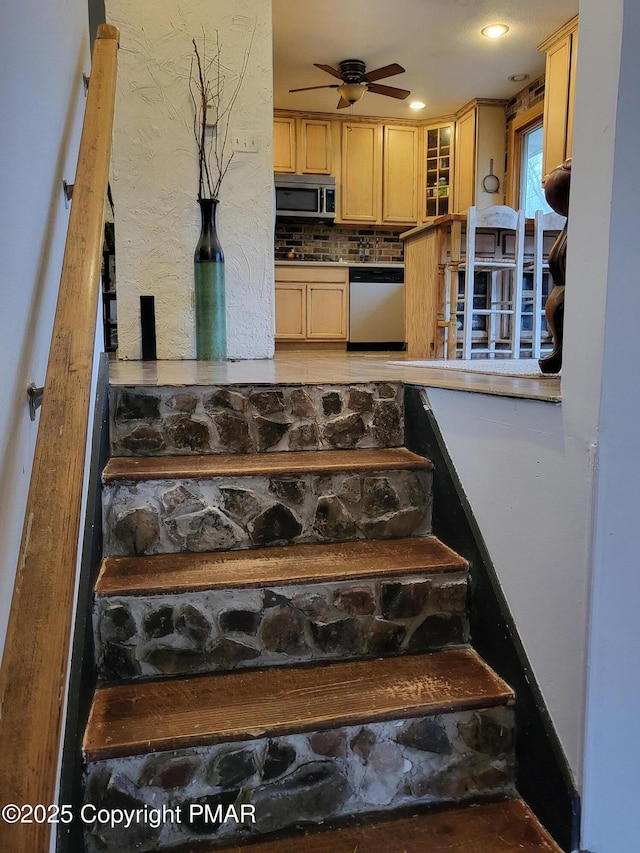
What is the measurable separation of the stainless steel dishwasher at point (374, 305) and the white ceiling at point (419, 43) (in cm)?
177

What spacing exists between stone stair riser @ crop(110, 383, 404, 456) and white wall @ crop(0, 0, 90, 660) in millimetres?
530

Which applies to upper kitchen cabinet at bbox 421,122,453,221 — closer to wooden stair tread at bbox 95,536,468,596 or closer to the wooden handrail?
wooden stair tread at bbox 95,536,468,596

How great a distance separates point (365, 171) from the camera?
6887 millimetres

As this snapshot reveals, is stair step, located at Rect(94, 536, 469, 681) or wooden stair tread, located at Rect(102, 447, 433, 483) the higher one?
wooden stair tread, located at Rect(102, 447, 433, 483)

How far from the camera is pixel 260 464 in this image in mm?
1594

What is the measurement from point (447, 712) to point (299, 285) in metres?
5.74

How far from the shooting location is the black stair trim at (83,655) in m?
1.00

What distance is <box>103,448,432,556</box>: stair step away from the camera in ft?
4.79

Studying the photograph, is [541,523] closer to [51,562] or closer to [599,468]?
[599,468]

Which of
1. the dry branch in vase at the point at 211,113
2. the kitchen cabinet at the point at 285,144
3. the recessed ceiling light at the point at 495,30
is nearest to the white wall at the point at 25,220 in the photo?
the dry branch in vase at the point at 211,113

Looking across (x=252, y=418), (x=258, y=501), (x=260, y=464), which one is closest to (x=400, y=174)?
(x=252, y=418)

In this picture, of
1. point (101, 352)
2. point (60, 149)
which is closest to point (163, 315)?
point (101, 352)

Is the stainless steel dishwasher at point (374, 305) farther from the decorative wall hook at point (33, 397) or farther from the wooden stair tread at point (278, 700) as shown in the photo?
the decorative wall hook at point (33, 397)

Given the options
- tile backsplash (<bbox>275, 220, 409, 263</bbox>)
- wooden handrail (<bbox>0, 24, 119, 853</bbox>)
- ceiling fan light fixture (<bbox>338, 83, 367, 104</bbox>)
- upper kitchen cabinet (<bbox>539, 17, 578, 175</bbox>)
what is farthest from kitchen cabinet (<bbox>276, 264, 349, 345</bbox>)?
wooden handrail (<bbox>0, 24, 119, 853</bbox>)
